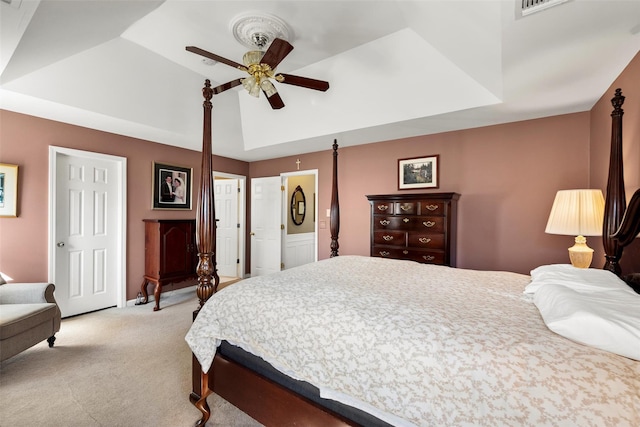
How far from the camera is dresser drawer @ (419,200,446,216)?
3084 millimetres

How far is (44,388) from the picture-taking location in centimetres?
201

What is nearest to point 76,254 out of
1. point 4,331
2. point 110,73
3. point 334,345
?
point 4,331

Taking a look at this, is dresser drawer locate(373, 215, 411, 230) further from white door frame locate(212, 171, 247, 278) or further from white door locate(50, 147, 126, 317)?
white door locate(50, 147, 126, 317)

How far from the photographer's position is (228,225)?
5.43 metres

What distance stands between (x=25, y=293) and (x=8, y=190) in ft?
3.73

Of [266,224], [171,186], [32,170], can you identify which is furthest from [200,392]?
[266,224]

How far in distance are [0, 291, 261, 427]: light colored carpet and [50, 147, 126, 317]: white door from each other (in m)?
0.49

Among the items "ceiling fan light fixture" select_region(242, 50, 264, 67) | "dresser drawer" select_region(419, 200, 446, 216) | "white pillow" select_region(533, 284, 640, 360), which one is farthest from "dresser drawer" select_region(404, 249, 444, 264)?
"ceiling fan light fixture" select_region(242, 50, 264, 67)

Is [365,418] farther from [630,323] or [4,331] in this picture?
[4,331]

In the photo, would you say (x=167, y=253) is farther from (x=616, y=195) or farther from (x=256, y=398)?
(x=616, y=195)

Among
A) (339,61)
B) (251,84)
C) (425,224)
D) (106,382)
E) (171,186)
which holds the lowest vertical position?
(106,382)

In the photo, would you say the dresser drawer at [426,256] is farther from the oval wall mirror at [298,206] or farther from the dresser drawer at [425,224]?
the oval wall mirror at [298,206]

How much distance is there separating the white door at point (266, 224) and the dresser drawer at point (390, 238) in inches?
82.3

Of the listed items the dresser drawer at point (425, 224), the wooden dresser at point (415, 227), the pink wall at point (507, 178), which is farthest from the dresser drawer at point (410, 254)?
the pink wall at point (507, 178)
